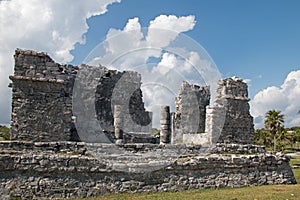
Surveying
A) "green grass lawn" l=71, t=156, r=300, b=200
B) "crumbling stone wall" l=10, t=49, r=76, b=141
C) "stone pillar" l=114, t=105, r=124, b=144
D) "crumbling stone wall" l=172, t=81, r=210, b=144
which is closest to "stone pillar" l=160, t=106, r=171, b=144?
"crumbling stone wall" l=172, t=81, r=210, b=144

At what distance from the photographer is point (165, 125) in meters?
15.2

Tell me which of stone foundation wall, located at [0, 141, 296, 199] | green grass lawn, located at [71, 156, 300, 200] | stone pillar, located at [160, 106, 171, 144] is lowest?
green grass lawn, located at [71, 156, 300, 200]

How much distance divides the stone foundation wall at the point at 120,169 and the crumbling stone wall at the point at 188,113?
18.5ft

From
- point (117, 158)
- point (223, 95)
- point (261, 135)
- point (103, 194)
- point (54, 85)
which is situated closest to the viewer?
point (103, 194)

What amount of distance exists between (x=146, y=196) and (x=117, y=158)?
1404 mm

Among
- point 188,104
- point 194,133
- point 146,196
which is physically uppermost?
point 188,104

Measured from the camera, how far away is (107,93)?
658 inches

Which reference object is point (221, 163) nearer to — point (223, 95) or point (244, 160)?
point (244, 160)

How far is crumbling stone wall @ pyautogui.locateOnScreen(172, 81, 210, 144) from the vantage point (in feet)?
54.4

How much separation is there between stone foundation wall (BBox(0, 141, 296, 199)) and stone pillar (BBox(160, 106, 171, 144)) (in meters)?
4.09

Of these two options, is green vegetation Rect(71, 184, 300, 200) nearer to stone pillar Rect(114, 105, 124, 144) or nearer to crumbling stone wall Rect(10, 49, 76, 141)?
crumbling stone wall Rect(10, 49, 76, 141)

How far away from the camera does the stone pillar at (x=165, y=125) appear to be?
49.2 feet

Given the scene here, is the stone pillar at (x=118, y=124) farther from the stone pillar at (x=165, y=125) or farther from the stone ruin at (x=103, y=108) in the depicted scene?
the stone pillar at (x=165, y=125)

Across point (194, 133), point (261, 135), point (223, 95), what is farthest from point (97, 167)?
point (261, 135)
